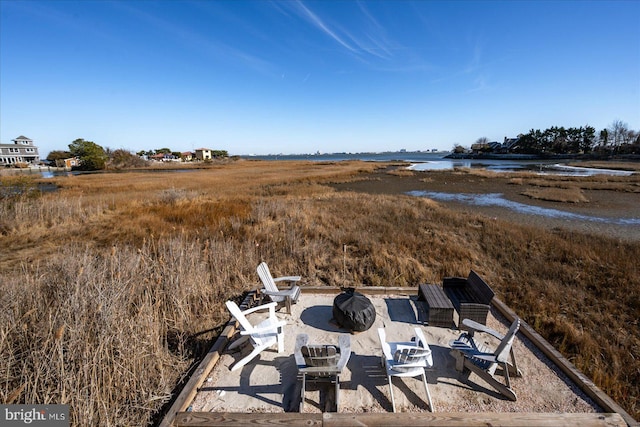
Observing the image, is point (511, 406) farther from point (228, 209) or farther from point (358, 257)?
point (228, 209)

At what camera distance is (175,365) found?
4.16 m

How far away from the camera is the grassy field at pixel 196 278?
10.6ft

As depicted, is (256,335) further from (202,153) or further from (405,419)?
(202,153)

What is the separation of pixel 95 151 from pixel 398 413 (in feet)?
275

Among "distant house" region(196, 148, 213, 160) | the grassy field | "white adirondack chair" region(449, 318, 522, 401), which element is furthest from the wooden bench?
"distant house" region(196, 148, 213, 160)

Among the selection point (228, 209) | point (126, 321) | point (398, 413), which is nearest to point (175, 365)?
point (126, 321)

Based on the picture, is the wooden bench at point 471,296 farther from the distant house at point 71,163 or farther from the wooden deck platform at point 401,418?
the distant house at point 71,163

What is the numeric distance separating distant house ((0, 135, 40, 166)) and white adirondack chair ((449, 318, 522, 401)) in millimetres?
105191

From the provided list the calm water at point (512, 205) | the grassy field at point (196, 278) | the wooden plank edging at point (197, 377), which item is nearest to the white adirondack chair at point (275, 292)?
the wooden plank edging at point (197, 377)

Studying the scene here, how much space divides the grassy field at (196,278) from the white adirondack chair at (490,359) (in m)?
1.68

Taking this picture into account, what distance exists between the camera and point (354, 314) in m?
4.70

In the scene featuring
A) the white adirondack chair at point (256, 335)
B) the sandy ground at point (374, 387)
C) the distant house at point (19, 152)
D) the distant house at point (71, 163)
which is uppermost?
the distant house at point (19, 152)

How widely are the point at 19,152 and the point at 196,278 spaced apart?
114001 mm

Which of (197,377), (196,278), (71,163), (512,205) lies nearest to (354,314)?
(197,377)
